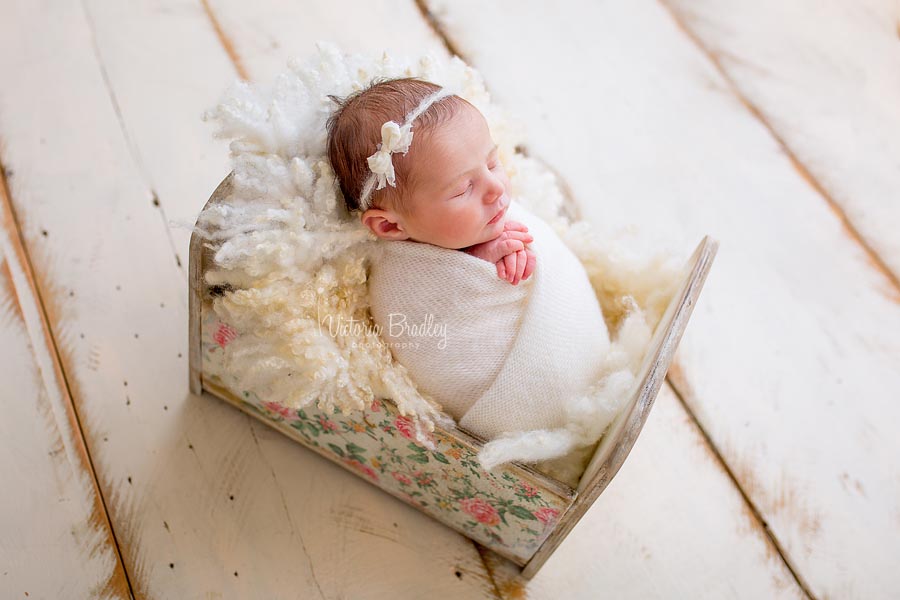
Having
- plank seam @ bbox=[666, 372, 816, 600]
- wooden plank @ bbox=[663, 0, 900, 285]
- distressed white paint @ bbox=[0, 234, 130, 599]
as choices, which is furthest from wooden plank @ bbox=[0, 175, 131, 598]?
wooden plank @ bbox=[663, 0, 900, 285]

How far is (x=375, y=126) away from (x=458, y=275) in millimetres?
173

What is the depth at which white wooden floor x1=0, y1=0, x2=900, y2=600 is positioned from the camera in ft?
3.11

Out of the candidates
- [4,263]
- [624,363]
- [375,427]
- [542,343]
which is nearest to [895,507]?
[624,363]

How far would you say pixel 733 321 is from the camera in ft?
3.78

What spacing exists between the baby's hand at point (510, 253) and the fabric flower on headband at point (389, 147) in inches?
5.4

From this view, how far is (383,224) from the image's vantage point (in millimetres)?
798

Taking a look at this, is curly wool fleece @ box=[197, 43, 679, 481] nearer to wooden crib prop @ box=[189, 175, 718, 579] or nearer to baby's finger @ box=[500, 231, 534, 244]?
wooden crib prop @ box=[189, 175, 718, 579]

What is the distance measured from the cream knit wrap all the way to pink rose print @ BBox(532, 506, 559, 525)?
9cm

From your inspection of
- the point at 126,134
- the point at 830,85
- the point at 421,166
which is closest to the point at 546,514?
the point at 421,166

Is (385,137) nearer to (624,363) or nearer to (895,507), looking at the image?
(624,363)

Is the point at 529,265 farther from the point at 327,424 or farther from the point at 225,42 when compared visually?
the point at 225,42

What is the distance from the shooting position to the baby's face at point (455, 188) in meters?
0.75

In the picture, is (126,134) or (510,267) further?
(126,134)

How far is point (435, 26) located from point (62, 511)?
96 cm
